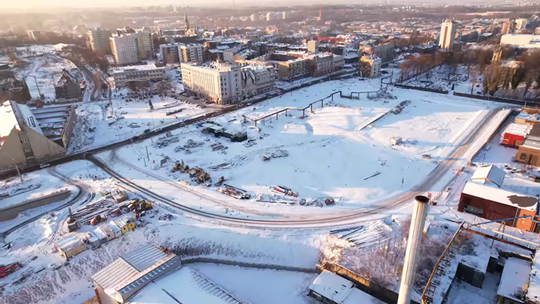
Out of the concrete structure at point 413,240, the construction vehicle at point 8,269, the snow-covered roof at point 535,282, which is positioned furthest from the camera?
the construction vehicle at point 8,269

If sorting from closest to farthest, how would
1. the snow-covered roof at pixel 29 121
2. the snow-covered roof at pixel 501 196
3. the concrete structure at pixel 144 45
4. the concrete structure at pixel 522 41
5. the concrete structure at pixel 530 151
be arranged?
1. the snow-covered roof at pixel 501 196
2. the concrete structure at pixel 530 151
3. the snow-covered roof at pixel 29 121
4. the concrete structure at pixel 522 41
5. the concrete structure at pixel 144 45

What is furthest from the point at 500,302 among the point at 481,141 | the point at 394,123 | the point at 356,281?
→ the point at 394,123

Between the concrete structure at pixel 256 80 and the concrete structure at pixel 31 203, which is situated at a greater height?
the concrete structure at pixel 256 80

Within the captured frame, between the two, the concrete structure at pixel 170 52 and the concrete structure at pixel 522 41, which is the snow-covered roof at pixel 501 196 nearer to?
the concrete structure at pixel 522 41

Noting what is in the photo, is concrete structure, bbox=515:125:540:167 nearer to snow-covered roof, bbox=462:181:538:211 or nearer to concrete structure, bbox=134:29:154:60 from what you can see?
snow-covered roof, bbox=462:181:538:211

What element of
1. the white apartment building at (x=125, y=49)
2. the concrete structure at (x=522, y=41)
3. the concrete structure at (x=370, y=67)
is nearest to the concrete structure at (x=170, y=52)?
the white apartment building at (x=125, y=49)

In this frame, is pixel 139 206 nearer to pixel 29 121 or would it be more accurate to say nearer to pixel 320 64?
pixel 29 121

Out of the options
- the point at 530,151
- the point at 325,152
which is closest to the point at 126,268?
the point at 325,152

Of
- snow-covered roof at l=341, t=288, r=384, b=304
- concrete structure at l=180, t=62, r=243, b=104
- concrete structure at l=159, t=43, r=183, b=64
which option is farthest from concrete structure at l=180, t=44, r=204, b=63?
snow-covered roof at l=341, t=288, r=384, b=304
